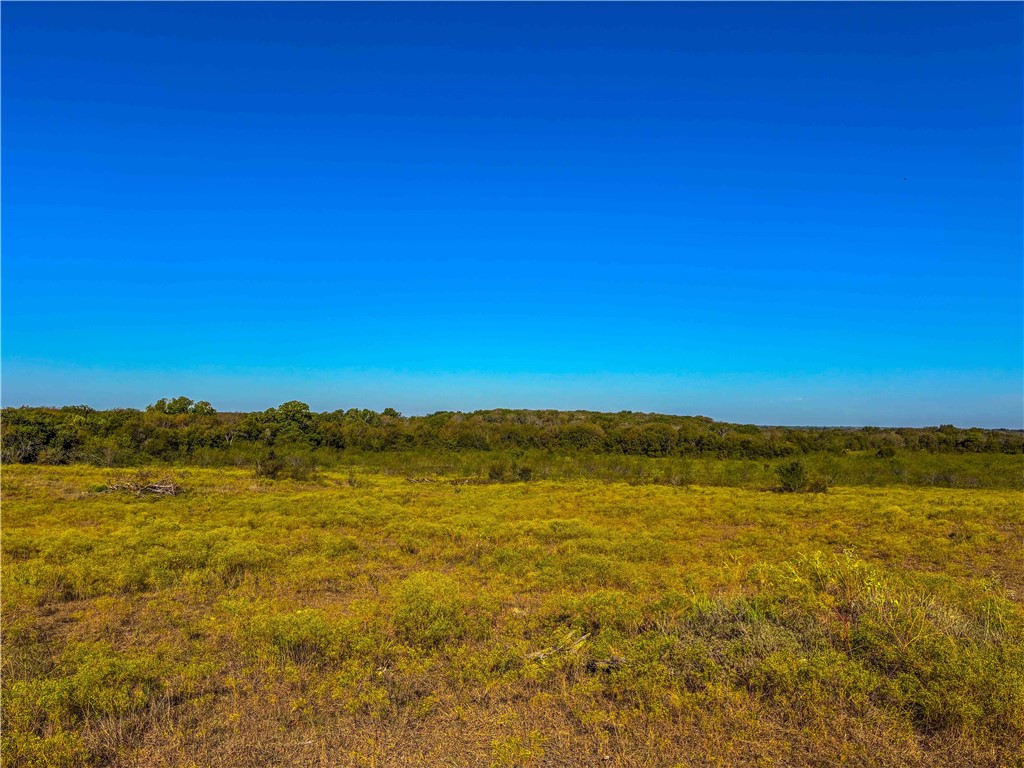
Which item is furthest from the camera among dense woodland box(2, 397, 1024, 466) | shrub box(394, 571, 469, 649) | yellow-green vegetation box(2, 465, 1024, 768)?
dense woodland box(2, 397, 1024, 466)

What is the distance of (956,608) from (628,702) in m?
5.36

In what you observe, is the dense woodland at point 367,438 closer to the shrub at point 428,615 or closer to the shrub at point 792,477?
the shrub at point 792,477

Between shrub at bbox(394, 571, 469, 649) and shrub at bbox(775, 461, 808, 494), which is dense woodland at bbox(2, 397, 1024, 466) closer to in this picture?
shrub at bbox(775, 461, 808, 494)

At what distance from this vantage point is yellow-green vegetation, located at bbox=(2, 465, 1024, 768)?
4.74m

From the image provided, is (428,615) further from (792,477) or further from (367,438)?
(367,438)

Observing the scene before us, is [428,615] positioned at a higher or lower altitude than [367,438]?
lower

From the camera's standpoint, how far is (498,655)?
6.56 m

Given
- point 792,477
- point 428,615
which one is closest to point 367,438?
point 792,477

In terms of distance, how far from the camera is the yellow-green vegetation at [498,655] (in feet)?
15.6

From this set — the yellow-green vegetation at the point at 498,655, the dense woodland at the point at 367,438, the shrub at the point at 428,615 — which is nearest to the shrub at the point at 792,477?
the yellow-green vegetation at the point at 498,655

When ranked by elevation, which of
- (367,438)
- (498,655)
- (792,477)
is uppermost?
(367,438)

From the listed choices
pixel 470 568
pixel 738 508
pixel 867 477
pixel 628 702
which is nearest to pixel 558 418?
pixel 867 477

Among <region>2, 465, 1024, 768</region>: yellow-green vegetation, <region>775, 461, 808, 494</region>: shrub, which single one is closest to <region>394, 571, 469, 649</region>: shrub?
<region>2, 465, 1024, 768</region>: yellow-green vegetation

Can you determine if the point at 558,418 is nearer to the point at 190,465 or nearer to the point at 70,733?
the point at 190,465
